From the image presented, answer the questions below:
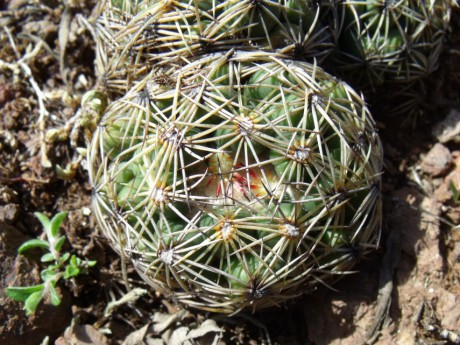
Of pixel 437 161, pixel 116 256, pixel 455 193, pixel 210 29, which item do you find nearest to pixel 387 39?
pixel 437 161

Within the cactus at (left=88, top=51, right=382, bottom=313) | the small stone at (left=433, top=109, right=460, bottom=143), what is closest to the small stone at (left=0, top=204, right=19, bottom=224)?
the cactus at (left=88, top=51, right=382, bottom=313)

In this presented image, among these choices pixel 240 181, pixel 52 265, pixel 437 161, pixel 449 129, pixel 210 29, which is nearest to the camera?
pixel 240 181

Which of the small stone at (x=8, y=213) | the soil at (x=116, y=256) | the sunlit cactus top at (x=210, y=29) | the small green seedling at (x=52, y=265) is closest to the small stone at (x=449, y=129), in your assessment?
the soil at (x=116, y=256)

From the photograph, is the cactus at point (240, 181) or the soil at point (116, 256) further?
Result: the soil at point (116, 256)

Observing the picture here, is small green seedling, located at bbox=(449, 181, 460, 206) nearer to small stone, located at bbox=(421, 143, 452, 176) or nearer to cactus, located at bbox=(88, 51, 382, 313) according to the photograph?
small stone, located at bbox=(421, 143, 452, 176)

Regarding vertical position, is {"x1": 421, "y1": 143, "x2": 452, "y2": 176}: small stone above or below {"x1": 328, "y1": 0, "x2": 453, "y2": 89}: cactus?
below

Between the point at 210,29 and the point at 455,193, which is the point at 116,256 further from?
the point at 455,193

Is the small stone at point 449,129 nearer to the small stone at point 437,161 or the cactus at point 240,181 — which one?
the small stone at point 437,161
